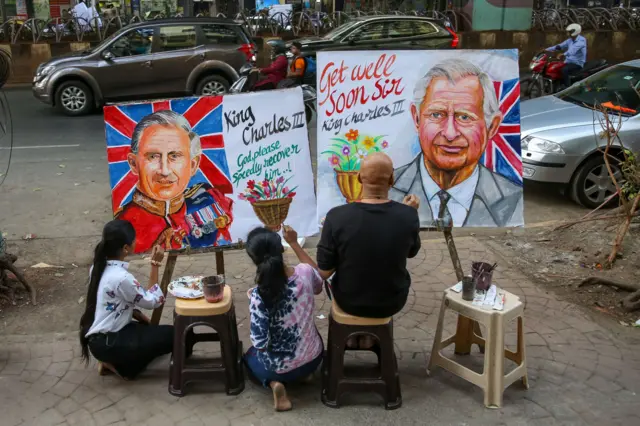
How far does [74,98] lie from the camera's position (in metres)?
11.9

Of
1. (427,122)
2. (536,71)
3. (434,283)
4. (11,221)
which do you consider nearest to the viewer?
(427,122)

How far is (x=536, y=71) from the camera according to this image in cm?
1219

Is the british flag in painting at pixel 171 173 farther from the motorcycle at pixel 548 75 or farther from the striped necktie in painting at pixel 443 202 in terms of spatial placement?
the motorcycle at pixel 548 75

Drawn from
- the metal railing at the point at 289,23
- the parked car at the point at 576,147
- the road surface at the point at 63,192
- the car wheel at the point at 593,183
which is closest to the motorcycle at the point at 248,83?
the road surface at the point at 63,192

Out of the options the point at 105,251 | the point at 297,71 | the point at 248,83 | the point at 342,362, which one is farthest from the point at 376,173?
the point at 297,71

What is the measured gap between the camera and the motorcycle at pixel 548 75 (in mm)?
11697

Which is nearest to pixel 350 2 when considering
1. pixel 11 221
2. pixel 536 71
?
pixel 536 71

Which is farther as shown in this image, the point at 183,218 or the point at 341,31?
the point at 341,31

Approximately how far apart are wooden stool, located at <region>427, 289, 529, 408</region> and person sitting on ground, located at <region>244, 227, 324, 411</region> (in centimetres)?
81

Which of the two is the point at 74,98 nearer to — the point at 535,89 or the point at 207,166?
the point at 535,89

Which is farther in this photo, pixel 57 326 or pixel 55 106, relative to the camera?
pixel 55 106

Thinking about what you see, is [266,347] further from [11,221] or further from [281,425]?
[11,221]

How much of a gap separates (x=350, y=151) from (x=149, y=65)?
346 inches

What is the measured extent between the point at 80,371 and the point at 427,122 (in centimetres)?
283
